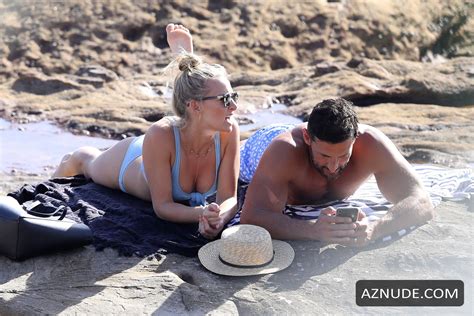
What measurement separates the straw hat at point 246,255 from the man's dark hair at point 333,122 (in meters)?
0.56

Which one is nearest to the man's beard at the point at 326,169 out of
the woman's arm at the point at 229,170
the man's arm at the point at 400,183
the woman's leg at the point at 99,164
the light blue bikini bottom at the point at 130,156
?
Result: the man's arm at the point at 400,183

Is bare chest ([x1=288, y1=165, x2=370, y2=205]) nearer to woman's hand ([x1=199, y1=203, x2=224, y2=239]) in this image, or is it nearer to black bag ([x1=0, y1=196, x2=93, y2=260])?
woman's hand ([x1=199, y1=203, x2=224, y2=239])

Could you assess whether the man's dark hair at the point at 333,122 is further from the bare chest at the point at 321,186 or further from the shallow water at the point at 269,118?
the shallow water at the point at 269,118

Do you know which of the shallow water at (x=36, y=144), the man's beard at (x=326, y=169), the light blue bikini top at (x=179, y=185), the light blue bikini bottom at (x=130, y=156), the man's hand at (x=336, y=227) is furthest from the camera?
the shallow water at (x=36, y=144)

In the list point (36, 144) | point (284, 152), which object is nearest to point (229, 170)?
point (284, 152)

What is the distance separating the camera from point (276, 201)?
4.25 metres

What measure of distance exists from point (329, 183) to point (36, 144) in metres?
4.30

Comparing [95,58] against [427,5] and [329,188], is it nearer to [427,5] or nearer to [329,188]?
[427,5]

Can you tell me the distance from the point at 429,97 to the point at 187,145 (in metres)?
5.10

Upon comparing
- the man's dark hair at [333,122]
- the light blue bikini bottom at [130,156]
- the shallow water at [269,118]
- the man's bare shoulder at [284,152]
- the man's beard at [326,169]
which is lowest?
the shallow water at [269,118]

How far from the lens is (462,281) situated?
3.92 metres

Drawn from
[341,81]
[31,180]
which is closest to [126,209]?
[31,180]

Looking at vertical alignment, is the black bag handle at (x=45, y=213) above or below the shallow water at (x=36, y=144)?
above

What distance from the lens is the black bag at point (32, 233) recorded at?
4094mm
